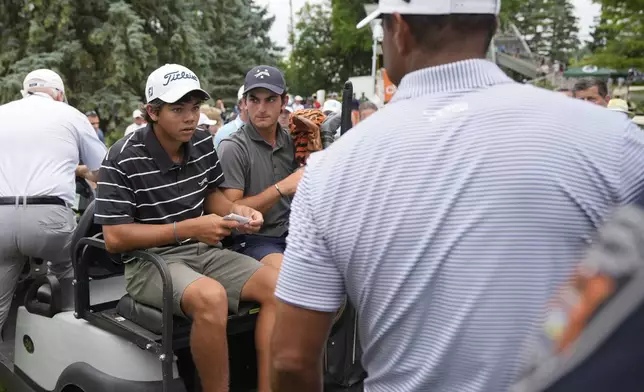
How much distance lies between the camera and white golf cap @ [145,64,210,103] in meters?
3.12

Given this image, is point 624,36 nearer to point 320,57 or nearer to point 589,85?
point 589,85

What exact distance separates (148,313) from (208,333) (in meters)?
0.34

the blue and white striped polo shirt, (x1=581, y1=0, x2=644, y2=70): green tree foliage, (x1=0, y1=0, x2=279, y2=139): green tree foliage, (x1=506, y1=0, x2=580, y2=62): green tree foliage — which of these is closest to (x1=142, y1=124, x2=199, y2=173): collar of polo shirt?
the blue and white striped polo shirt

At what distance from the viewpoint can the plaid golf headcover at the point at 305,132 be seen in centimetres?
374

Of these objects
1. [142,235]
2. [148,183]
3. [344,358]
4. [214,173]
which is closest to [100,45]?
[214,173]

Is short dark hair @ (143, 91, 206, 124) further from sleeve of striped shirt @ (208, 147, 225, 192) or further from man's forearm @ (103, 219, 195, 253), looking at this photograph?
man's forearm @ (103, 219, 195, 253)

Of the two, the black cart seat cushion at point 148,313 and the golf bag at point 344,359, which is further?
the golf bag at point 344,359

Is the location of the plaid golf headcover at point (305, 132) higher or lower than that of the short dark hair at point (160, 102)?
lower

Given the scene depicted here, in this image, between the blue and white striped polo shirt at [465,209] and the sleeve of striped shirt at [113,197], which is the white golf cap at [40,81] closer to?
the sleeve of striped shirt at [113,197]

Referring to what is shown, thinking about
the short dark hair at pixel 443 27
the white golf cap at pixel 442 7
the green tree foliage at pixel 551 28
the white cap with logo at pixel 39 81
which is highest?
the white golf cap at pixel 442 7

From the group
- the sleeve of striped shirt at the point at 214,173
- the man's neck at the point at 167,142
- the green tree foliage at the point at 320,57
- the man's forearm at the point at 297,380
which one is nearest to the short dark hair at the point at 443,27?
the man's forearm at the point at 297,380

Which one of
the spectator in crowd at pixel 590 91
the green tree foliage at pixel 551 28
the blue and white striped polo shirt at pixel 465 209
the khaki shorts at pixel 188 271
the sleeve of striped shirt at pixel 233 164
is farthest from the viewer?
the green tree foliage at pixel 551 28

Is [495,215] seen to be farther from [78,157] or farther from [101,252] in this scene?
[78,157]

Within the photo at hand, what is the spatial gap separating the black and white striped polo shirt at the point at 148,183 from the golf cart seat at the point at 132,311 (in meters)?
0.20
